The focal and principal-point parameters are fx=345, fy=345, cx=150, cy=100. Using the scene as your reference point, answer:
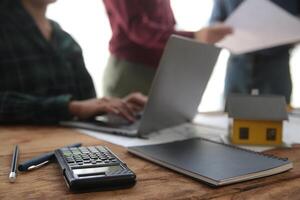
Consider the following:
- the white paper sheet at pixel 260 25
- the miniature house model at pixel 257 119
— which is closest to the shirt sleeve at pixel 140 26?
the white paper sheet at pixel 260 25

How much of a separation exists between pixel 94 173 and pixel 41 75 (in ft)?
2.53

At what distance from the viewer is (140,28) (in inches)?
49.8

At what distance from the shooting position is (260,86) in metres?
1.80

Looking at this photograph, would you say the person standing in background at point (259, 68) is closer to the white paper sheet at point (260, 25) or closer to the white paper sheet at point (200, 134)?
the white paper sheet at point (260, 25)

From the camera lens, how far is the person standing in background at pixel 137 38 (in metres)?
1.25

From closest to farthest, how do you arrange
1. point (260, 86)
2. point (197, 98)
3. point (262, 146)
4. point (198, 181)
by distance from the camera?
point (198, 181) < point (262, 146) < point (197, 98) < point (260, 86)

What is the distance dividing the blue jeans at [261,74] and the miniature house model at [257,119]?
1.00 meters

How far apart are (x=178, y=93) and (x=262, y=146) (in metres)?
0.26

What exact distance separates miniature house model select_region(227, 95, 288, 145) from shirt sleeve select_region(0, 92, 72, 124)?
1.71 ft

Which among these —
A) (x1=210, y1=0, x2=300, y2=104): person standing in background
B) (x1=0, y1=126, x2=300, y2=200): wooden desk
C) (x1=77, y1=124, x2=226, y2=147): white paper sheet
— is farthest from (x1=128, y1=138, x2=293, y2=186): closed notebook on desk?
(x1=210, y1=0, x2=300, y2=104): person standing in background

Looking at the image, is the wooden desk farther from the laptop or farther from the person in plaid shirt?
the person in plaid shirt

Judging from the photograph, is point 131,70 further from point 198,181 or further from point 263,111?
point 198,181

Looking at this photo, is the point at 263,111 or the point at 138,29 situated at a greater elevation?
the point at 138,29

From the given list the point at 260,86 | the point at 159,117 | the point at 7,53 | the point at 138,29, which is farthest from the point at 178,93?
the point at 260,86
